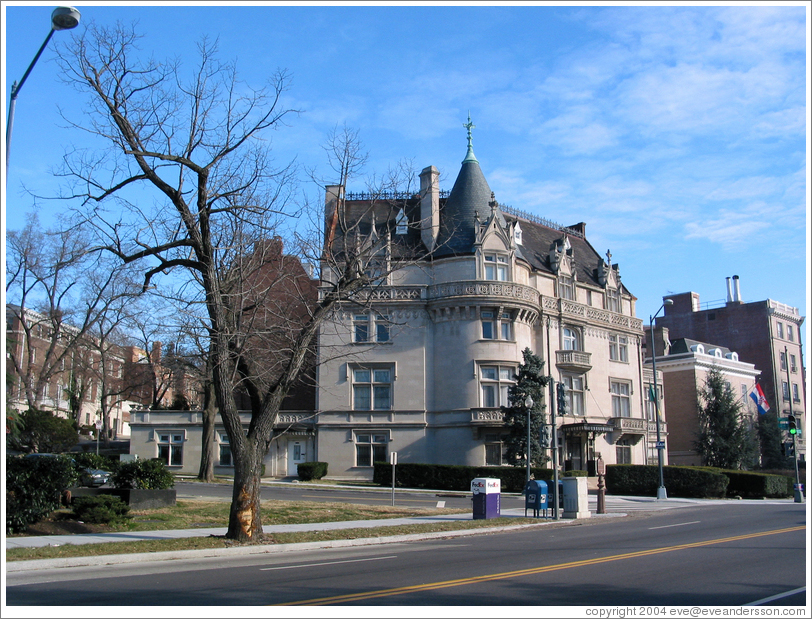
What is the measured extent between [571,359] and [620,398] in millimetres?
7712

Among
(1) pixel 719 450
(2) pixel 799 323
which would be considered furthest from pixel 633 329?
(2) pixel 799 323

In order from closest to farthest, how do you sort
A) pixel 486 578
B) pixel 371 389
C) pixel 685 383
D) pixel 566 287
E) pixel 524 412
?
pixel 486 578, pixel 524 412, pixel 371 389, pixel 566 287, pixel 685 383

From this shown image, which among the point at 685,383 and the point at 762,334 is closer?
the point at 685,383

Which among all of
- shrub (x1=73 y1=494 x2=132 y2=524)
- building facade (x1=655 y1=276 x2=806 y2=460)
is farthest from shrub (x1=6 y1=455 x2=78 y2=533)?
building facade (x1=655 y1=276 x2=806 y2=460)

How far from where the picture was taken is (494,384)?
148 ft

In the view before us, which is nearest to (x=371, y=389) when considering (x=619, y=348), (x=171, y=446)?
(x=171, y=446)

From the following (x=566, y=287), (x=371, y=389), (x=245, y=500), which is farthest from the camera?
(x=566, y=287)

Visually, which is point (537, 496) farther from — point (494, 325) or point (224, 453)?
point (224, 453)

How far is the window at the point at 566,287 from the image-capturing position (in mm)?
52109

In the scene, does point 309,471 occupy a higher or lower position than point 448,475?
higher

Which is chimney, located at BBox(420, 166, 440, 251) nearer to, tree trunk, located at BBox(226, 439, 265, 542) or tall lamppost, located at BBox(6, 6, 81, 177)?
tree trunk, located at BBox(226, 439, 265, 542)

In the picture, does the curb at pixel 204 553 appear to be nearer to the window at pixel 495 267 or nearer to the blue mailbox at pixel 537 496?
the blue mailbox at pixel 537 496

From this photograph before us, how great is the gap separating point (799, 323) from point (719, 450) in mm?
30118

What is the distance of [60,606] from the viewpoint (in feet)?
31.3
